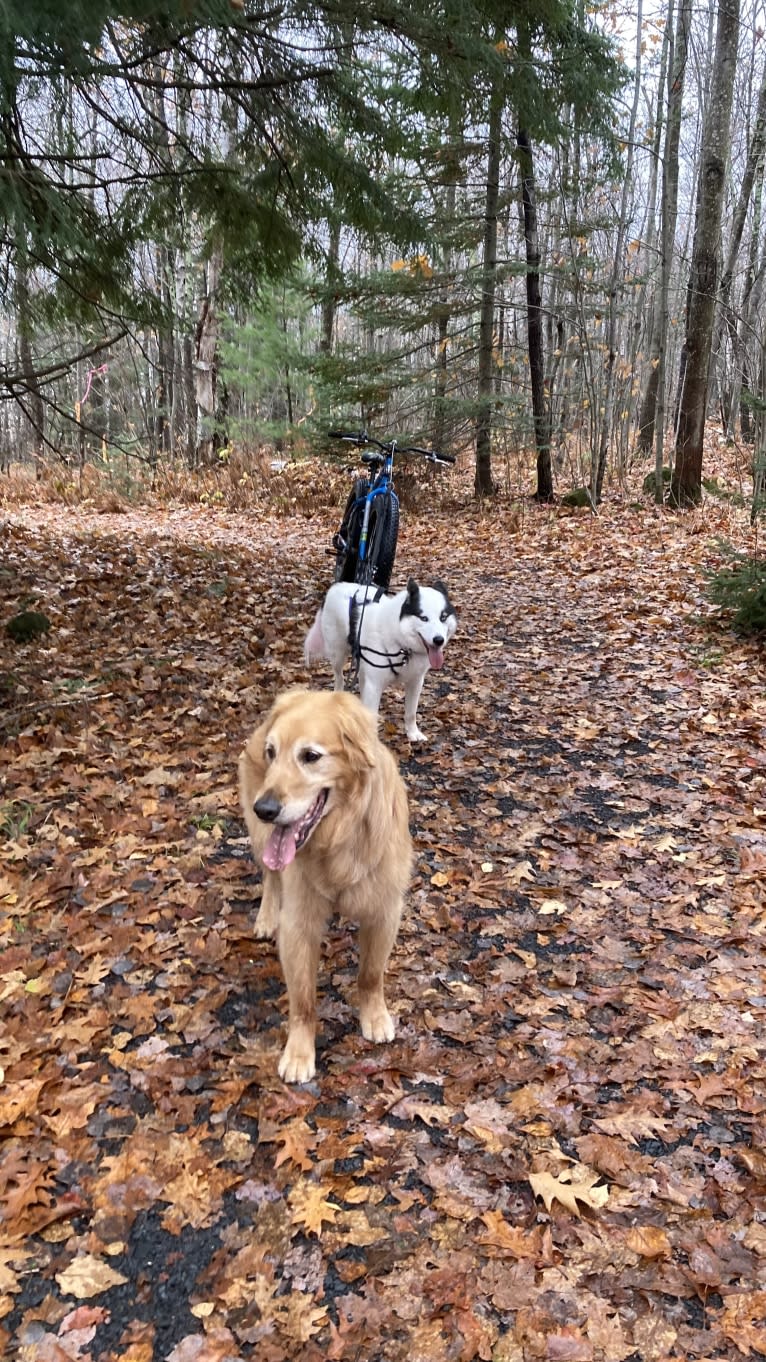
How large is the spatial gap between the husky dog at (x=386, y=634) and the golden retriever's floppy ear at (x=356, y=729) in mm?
2362

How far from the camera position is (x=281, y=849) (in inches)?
105

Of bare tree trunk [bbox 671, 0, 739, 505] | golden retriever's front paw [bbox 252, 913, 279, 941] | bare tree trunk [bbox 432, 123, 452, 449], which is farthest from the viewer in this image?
bare tree trunk [bbox 432, 123, 452, 449]

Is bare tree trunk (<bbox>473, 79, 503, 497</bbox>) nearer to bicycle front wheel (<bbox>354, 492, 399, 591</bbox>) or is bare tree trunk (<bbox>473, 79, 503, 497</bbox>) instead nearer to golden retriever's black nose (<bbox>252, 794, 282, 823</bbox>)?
bicycle front wheel (<bbox>354, 492, 399, 591</bbox>)

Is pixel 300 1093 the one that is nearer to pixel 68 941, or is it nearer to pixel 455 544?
pixel 68 941

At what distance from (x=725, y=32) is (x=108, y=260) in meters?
10.7

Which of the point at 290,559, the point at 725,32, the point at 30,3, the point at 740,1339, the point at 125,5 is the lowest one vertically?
the point at 740,1339

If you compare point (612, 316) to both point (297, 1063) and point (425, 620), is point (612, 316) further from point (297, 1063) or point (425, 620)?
point (297, 1063)

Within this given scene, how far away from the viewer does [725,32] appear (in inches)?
458

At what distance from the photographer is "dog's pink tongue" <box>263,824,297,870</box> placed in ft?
8.74

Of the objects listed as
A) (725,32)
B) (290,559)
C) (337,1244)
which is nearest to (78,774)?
(337,1244)

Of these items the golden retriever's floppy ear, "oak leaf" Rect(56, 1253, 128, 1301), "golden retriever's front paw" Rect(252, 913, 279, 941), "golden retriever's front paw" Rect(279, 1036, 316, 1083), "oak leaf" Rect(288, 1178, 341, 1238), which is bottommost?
"oak leaf" Rect(56, 1253, 128, 1301)

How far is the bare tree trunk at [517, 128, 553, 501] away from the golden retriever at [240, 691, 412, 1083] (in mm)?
13180

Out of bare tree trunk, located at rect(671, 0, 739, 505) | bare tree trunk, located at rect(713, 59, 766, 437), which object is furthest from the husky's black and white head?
bare tree trunk, located at rect(713, 59, 766, 437)

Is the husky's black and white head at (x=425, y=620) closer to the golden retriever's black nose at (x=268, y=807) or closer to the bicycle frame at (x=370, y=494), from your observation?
the bicycle frame at (x=370, y=494)
